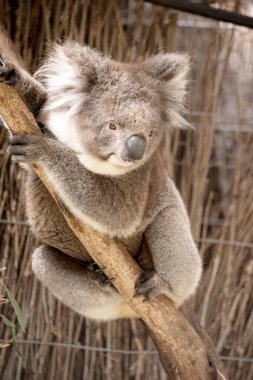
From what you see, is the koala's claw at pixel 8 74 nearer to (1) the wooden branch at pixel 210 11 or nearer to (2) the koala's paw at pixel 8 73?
(2) the koala's paw at pixel 8 73

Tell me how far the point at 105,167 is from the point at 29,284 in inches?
97.4

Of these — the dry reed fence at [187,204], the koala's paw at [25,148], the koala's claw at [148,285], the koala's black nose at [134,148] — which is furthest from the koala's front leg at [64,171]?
the dry reed fence at [187,204]

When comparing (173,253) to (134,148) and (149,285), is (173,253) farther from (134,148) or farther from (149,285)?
(134,148)

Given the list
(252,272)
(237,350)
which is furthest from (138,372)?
(252,272)

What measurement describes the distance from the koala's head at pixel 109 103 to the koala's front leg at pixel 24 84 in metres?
0.09

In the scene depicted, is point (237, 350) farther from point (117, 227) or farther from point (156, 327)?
point (117, 227)

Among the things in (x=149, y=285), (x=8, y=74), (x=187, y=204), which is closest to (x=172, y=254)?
(x=149, y=285)

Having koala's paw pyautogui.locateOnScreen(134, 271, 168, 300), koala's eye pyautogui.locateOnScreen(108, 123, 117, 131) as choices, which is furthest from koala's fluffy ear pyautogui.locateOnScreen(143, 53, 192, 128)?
koala's paw pyautogui.locateOnScreen(134, 271, 168, 300)

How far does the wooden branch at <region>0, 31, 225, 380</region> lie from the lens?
13.1 feet

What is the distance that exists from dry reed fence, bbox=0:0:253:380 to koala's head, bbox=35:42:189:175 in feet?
6.18

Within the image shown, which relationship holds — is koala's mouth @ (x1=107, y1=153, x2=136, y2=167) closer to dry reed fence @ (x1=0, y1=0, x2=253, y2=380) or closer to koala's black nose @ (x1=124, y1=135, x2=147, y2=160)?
koala's black nose @ (x1=124, y1=135, x2=147, y2=160)

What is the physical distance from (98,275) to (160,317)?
456mm

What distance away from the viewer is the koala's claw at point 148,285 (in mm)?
4160

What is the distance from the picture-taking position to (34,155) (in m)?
3.60
